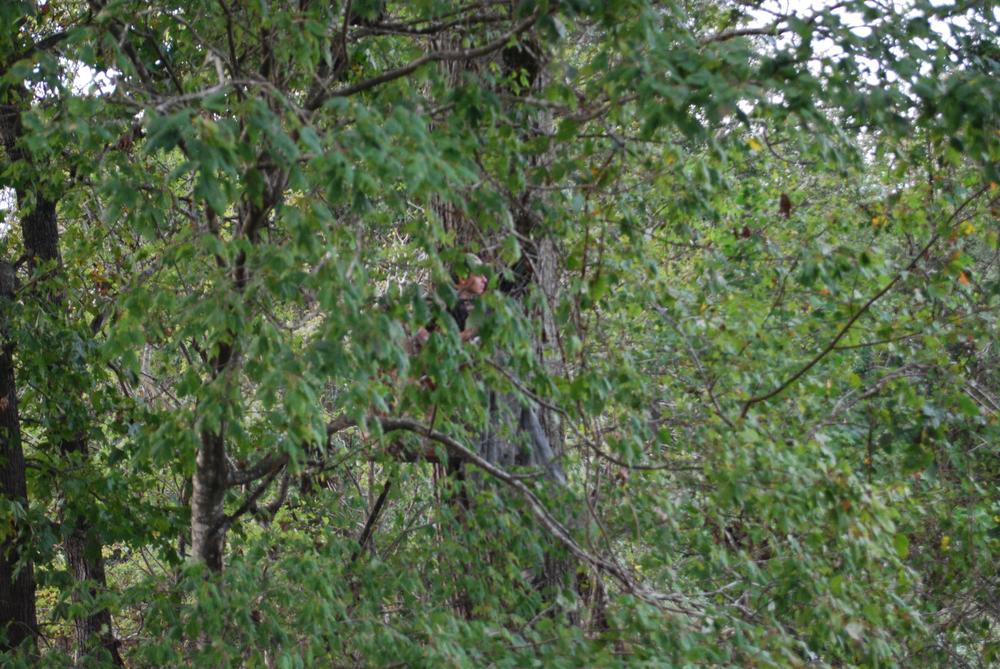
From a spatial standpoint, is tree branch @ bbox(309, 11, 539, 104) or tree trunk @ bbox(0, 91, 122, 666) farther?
tree trunk @ bbox(0, 91, 122, 666)

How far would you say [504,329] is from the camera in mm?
3307

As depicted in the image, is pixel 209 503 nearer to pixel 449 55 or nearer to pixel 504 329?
pixel 504 329

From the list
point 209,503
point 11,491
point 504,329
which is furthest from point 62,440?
point 504,329

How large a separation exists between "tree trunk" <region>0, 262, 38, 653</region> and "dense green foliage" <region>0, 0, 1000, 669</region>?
0.10 ft

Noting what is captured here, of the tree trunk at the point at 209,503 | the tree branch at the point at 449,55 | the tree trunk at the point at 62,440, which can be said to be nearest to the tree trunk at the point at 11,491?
the tree trunk at the point at 62,440

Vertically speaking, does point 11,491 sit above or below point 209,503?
above

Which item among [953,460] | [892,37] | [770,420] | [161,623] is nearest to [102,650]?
[161,623]

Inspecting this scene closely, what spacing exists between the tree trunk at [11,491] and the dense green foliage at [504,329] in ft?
0.10

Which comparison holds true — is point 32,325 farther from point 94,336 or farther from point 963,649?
point 963,649

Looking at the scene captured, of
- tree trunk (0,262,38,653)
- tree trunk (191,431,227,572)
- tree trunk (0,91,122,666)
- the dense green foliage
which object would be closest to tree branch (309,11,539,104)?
the dense green foliage

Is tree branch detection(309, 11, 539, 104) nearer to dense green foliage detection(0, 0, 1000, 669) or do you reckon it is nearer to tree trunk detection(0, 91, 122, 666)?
dense green foliage detection(0, 0, 1000, 669)

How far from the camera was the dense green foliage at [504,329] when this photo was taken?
3105mm

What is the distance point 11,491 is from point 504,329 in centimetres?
349

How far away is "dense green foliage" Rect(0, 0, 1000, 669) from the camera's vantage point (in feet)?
10.2
